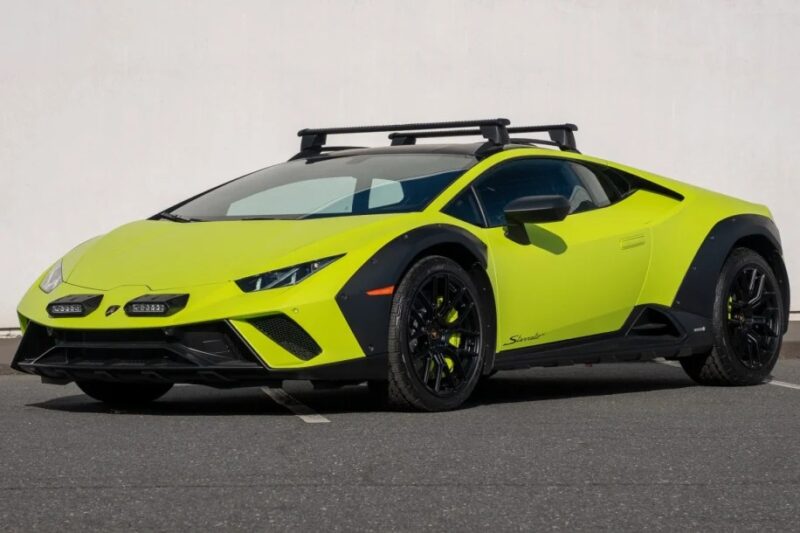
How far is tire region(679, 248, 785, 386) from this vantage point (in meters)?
8.59

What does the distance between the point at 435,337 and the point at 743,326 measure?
Answer: 2.47 metres

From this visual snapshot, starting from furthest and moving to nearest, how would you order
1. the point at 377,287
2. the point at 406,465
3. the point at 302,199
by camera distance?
the point at 302,199 → the point at 377,287 → the point at 406,465

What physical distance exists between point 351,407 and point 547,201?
136 cm

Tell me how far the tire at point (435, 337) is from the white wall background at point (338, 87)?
20.5ft

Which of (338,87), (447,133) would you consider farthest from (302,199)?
(338,87)

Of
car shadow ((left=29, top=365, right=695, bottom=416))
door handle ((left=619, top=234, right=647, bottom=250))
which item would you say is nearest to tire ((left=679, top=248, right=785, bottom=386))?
car shadow ((left=29, top=365, right=695, bottom=416))

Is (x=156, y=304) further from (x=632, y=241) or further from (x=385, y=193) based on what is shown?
(x=632, y=241)

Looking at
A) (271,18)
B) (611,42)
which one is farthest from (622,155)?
(271,18)

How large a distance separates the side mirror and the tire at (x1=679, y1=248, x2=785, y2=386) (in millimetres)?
1512

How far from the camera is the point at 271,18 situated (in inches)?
519

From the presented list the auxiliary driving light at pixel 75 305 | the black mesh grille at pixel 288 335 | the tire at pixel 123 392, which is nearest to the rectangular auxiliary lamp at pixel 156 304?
the auxiliary driving light at pixel 75 305

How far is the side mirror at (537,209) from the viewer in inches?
293

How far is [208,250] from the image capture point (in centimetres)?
696

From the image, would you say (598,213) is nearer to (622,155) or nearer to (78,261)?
(78,261)
